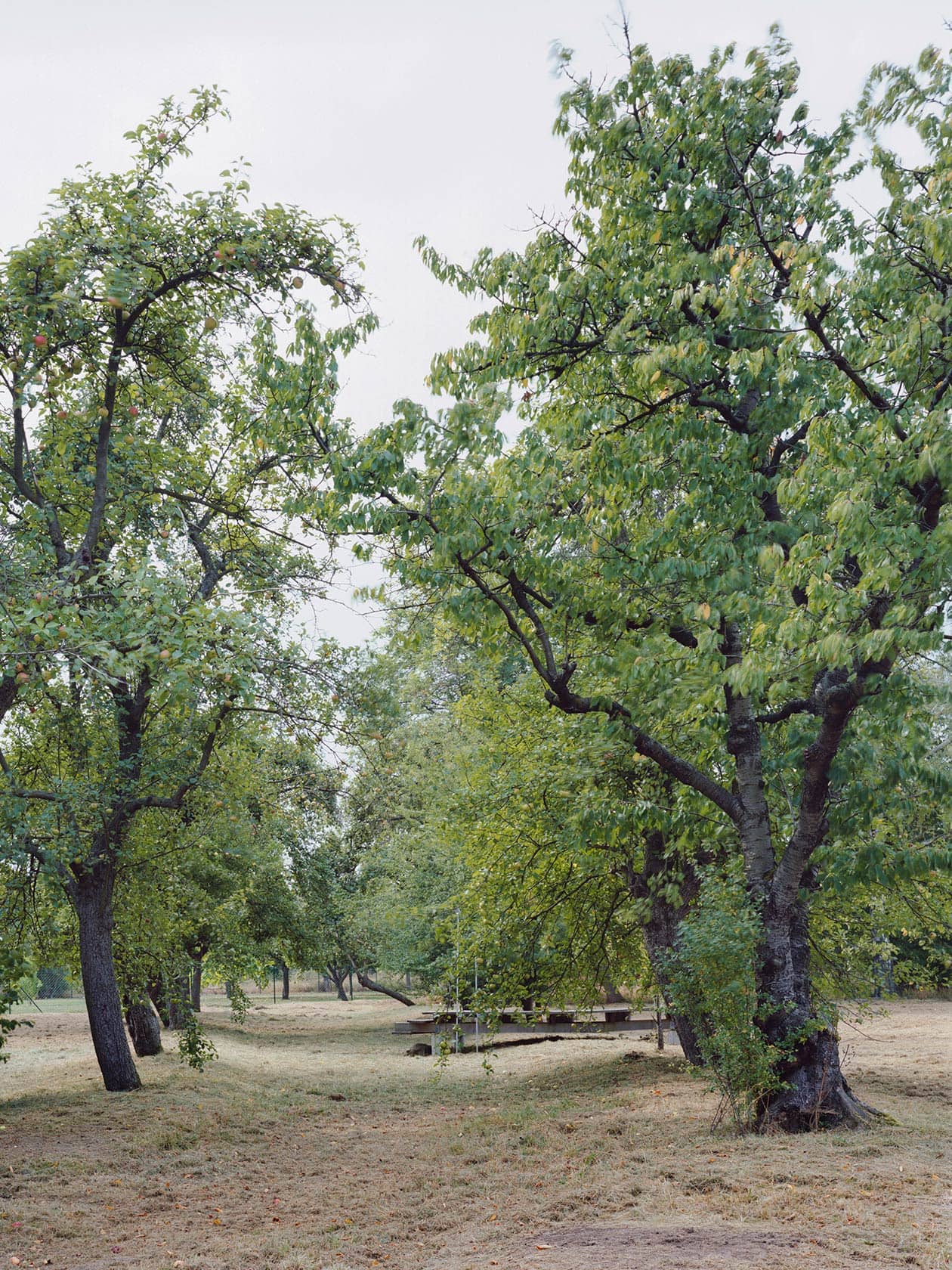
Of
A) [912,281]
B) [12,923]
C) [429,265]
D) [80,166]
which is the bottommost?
[12,923]

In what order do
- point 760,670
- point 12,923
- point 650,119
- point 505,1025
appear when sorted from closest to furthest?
point 760,670 < point 650,119 < point 12,923 < point 505,1025

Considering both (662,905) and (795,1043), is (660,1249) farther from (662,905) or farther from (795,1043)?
(662,905)

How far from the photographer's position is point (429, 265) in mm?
8828

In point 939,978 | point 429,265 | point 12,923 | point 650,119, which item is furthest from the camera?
point 939,978

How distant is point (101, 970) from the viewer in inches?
435

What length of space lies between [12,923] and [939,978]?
35.5 feet

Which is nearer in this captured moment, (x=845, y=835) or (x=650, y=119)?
(x=845, y=835)

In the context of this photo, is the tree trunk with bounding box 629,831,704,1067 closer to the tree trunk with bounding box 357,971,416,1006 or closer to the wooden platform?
the wooden platform

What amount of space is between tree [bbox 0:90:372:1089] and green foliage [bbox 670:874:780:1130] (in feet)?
12.7

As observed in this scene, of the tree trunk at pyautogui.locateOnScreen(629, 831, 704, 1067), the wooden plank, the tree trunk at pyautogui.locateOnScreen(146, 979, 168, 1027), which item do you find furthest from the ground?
the wooden plank

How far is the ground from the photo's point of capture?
5234 millimetres

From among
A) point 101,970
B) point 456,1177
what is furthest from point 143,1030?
point 456,1177

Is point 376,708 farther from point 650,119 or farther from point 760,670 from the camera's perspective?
point 650,119

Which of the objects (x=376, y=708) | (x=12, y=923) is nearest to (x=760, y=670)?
(x=376, y=708)
